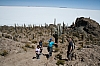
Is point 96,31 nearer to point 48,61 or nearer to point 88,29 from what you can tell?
point 88,29

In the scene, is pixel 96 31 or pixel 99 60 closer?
pixel 99 60

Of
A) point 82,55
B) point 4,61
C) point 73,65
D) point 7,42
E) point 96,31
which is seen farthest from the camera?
point 96,31

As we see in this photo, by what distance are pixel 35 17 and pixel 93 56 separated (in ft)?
141

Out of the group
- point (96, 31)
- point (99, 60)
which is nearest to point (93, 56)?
point (99, 60)

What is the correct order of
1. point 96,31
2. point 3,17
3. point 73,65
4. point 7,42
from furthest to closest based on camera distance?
point 3,17, point 96,31, point 7,42, point 73,65

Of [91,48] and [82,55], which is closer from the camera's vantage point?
[82,55]

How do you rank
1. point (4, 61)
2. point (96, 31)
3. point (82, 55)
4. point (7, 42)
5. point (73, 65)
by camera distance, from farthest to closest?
point (96, 31)
point (7, 42)
point (4, 61)
point (82, 55)
point (73, 65)

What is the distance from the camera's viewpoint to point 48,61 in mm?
9812

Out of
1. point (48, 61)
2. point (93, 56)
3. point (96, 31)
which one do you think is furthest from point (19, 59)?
point (96, 31)

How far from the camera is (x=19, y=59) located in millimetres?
10344

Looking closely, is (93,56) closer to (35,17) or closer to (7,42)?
(7,42)

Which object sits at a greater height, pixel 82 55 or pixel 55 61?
pixel 82 55

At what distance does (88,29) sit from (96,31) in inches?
70.0

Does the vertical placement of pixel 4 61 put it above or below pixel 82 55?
below
